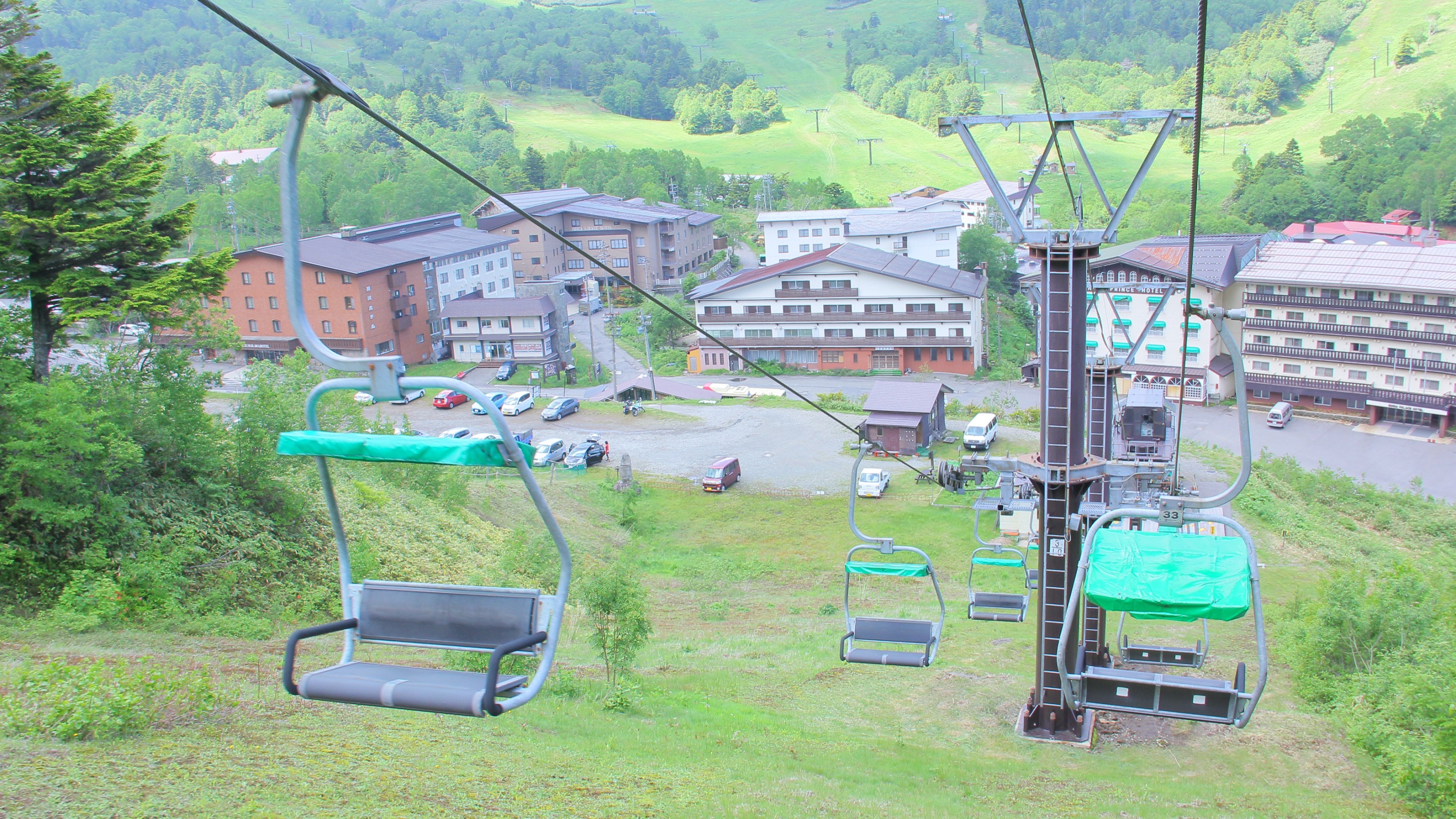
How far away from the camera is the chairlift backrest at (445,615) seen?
514cm

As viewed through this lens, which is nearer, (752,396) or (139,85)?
(752,396)

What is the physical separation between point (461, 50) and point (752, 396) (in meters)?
137

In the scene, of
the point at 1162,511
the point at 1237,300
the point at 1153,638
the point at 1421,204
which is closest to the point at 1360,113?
the point at 1421,204

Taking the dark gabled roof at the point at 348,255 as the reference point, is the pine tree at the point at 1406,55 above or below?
above

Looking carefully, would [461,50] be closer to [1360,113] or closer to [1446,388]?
[1360,113]

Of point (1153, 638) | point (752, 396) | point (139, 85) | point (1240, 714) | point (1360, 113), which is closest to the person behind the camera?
point (1240, 714)

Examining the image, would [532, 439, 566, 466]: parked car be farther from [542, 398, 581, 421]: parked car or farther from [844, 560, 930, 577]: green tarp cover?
[844, 560, 930, 577]: green tarp cover

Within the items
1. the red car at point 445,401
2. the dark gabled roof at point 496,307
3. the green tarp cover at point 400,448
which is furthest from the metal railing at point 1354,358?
the green tarp cover at point 400,448

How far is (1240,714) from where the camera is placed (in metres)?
6.69

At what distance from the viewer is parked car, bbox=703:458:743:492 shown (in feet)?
88.3

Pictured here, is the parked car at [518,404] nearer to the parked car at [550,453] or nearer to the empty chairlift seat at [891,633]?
the parked car at [550,453]

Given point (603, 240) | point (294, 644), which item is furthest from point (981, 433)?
point (603, 240)

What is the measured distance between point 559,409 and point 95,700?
2630 centimetres

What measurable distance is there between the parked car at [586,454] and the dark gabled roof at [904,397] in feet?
28.3
